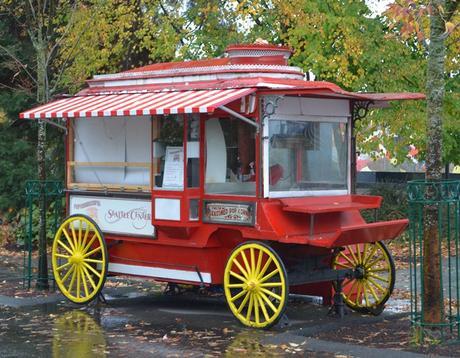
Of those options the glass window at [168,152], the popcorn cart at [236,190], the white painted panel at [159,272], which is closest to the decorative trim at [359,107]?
the popcorn cart at [236,190]

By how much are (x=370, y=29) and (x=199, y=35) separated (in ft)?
11.6

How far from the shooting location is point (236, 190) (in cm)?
1053

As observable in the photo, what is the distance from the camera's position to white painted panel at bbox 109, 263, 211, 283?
35.8 ft

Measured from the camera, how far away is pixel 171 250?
11180 millimetres

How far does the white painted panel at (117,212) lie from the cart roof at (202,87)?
3.99 ft

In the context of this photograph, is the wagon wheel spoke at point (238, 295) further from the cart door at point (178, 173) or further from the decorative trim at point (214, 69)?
the decorative trim at point (214, 69)

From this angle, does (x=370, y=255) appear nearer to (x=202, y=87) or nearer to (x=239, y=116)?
(x=239, y=116)

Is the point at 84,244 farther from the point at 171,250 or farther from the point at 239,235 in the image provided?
the point at 239,235

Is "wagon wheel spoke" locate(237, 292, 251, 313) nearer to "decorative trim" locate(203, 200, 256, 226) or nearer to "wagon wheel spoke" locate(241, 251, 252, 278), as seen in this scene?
"wagon wheel spoke" locate(241, 251, 252, 278)

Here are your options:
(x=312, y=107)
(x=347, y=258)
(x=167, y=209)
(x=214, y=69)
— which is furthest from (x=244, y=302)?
(x=214, y=69)

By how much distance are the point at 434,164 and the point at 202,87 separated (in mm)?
3138

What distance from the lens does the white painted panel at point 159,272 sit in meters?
10.9

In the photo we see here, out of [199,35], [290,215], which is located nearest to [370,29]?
[199,35]

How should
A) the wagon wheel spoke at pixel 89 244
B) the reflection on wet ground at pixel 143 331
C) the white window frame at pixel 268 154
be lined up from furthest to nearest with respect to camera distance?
the wagon wheel spoke at pixel 89 244 → the white window frame at pixel 268 154 → the reflection on wet ground at pixel 143 331
